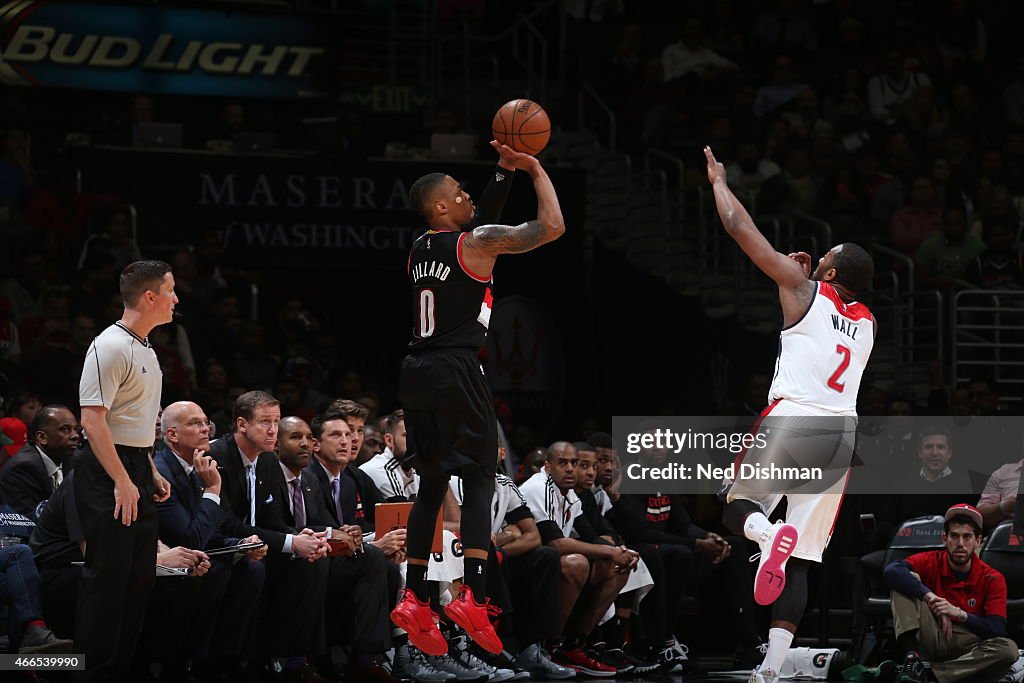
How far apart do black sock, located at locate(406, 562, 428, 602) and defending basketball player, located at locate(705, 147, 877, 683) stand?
1862mm

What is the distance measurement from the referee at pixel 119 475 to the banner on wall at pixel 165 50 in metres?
9.25

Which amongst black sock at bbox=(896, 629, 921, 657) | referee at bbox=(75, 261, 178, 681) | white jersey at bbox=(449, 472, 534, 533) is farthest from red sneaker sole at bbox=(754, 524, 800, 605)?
referee at bbox=(75, 261, 178, 681)

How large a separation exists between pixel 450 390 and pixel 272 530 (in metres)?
2.51

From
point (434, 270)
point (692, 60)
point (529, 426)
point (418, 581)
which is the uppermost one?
point (692, 60)

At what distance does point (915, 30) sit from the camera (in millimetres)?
19656

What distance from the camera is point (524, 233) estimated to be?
744 cm

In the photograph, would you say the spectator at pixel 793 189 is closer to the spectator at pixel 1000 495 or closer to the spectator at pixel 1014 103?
the spectator at pixel 1014 103

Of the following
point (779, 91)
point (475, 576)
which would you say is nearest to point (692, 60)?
point (779, 91)

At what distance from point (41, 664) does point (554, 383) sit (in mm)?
9285

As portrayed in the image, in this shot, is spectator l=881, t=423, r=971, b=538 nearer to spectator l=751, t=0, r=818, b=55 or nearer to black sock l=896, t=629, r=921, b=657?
black sock l=896, t=629, r=921, b=657

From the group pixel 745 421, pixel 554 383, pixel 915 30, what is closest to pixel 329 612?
pixel 745 421

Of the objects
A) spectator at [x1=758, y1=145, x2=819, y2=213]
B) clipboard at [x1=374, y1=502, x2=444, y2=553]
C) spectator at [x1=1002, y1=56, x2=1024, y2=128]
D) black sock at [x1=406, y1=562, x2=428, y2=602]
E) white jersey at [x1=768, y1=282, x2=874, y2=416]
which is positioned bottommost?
black sock at [x1=406, y1=562, x2=428, y2=602]

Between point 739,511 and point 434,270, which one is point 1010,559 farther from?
point 434,270

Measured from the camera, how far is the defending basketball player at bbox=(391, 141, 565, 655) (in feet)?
25.0
